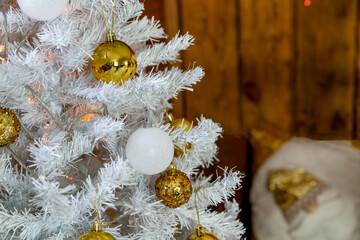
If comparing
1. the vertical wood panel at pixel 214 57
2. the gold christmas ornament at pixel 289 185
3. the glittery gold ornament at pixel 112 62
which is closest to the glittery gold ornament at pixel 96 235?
the glittery gold ornament at pixel 112 62

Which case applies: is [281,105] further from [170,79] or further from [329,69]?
[170,79]

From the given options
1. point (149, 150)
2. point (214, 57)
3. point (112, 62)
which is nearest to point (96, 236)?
point (149, 150)

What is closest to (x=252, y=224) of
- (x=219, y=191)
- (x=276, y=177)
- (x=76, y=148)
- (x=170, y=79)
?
(x=276, y=177)

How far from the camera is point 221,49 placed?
1866 mm

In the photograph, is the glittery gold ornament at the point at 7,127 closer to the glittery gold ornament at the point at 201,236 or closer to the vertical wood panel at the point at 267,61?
the glittery gold ornament at the point at 201,236

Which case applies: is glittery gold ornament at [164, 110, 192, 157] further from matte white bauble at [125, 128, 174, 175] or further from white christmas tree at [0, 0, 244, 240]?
matte white bauble at [125, 128, 174, 175]

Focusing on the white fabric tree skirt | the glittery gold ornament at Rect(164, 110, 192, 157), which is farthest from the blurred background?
the glittery gold ornament at Rect(164, 110, 192, 157)

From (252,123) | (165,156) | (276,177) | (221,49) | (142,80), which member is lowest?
(252,123)

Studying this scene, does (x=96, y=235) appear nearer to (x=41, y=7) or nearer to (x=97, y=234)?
(x=97, y=234)

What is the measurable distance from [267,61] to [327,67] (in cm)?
26

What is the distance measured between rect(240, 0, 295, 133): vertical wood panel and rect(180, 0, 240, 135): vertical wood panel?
0.16ft

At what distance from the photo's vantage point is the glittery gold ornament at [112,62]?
28.6 inches

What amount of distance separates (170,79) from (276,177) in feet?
1.75

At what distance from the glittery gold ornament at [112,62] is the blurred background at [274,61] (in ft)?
3.54
